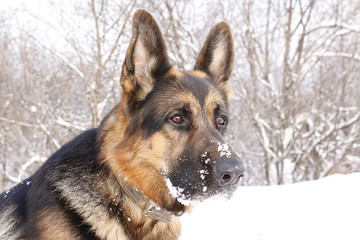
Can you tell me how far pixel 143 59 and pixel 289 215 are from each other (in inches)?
117

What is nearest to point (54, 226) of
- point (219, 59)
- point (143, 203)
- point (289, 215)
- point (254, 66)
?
point (143, 203)

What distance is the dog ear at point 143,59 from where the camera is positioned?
2.70 meters

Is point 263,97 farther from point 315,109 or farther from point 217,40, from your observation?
point 217,40

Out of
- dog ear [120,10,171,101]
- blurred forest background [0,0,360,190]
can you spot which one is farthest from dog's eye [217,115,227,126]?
blurred forest background [0,0,360,190]

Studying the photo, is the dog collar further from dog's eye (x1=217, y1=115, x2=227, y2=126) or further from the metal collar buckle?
dog's eye (x1=217, y1=115, x2=227, y2=126)

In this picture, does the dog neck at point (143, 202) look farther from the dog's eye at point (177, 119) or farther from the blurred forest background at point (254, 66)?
the blurred forest background at point (254, 66)

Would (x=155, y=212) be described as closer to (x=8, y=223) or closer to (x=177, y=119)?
(x=177, y=119)

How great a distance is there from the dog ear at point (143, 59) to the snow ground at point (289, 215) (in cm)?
176

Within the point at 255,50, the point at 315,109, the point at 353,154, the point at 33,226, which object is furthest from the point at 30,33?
the point at 353,154

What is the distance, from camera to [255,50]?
37.9 feet

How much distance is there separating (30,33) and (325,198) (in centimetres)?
1089

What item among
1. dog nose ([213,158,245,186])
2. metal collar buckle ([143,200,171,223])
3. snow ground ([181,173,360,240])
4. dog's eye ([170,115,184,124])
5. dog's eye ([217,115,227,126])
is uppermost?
dog's eye ([170,115,184,124])

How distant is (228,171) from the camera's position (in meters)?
2.37

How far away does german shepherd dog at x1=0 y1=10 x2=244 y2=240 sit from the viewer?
249 cm
